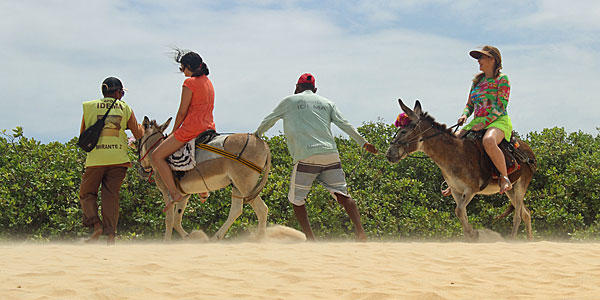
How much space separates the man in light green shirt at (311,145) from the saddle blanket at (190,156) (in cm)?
70

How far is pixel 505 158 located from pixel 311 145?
10.2ft

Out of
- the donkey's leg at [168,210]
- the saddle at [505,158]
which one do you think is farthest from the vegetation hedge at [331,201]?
the saddle at [505,158]

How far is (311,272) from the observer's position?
18.2 ft

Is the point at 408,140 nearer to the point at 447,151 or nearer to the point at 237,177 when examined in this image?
the point at 447,151

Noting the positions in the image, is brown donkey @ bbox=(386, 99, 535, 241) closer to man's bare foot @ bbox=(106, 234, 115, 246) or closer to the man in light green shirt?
the man in light green shirt

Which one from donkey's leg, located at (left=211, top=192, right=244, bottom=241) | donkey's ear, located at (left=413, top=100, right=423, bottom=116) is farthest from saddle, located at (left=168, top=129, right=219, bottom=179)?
donkey's ear, located at (left=413, top=100, right=423, bottom=116)

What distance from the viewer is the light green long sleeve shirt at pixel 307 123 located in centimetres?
755

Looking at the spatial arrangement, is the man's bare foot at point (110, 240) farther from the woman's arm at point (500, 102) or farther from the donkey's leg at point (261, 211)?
the woman's arm at point (500, 102)

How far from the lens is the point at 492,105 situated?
331 inches

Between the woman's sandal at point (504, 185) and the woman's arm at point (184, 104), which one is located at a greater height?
the woman's arm at point (184, 104)

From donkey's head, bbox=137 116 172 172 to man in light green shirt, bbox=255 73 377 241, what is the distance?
1.69m

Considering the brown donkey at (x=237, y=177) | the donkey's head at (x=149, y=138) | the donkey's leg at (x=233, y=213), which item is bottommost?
the donkey's leg at (x=233, y=213)

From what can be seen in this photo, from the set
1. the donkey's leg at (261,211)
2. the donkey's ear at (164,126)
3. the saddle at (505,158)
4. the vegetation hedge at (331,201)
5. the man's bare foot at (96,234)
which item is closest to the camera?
the donkey's leg at (261,211)

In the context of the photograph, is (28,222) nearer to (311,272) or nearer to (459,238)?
(311,272)
